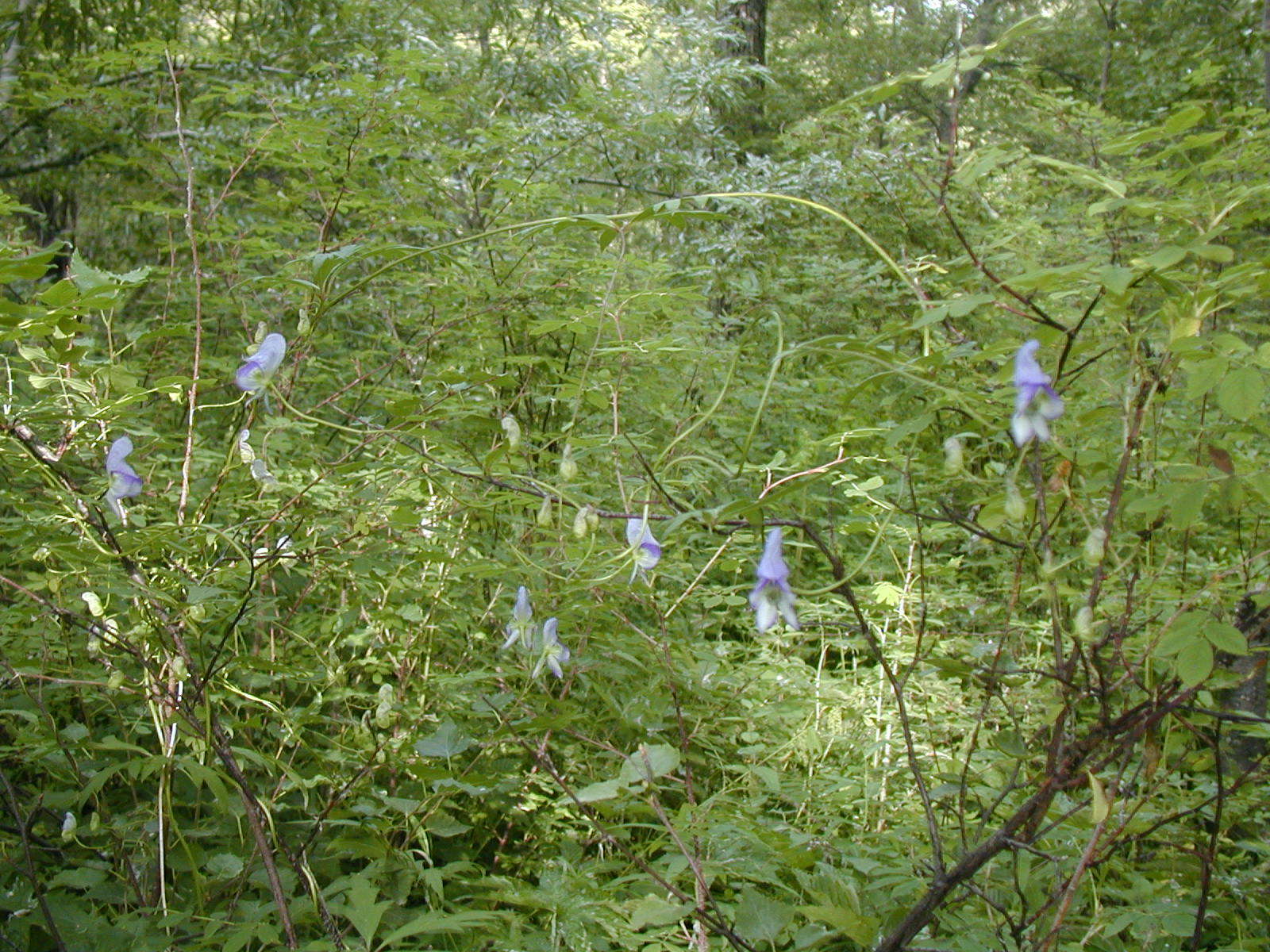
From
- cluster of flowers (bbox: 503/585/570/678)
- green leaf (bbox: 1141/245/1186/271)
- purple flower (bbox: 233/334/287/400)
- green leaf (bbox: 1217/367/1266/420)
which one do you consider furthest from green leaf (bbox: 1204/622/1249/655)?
purple flower (bbox: 233/334/287/400)

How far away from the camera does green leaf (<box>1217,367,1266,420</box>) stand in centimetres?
100

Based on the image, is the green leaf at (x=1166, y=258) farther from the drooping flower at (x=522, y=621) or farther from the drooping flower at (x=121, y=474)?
the drooping flower at (x=121, y=474)

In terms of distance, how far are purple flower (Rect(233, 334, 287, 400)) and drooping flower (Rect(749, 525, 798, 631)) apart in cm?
70

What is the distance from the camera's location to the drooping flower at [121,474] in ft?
4.65

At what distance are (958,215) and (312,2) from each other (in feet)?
12.2

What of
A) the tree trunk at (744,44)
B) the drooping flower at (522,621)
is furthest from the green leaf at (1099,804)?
the tree trunk at (744,44)

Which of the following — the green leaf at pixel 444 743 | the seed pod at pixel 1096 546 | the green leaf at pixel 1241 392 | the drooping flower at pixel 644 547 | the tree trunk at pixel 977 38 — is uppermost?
the tree trunk at pixel 977 38

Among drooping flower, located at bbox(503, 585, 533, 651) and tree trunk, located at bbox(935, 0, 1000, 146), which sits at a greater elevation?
tree trunk, located at bbox(935, 0, 1000, 146)

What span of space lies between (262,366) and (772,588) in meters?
0.74

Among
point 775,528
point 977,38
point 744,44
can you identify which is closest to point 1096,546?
point 775,528

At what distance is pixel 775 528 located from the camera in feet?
3.90

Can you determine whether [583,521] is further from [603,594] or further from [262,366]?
[603,594]

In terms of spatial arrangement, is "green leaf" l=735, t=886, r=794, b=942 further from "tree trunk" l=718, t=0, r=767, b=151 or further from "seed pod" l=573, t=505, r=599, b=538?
"tree trunk" l=718, t=0, r=767, b=151

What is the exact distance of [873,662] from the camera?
3.43m
